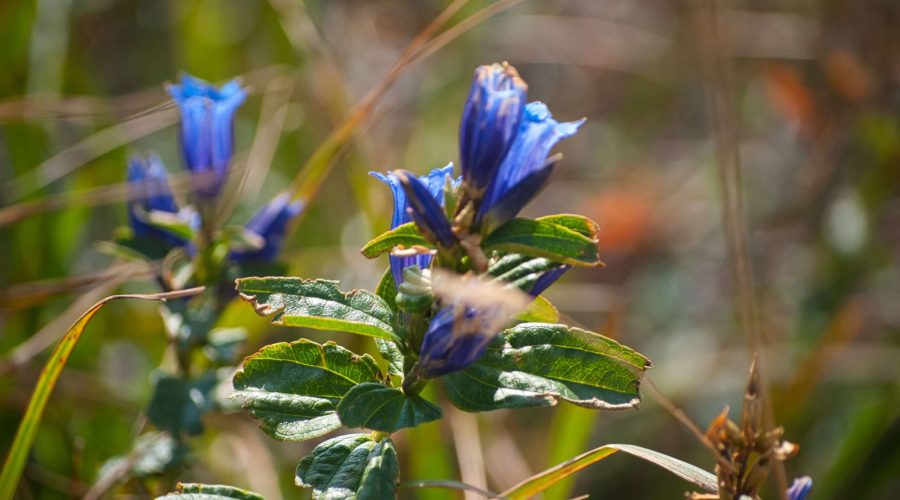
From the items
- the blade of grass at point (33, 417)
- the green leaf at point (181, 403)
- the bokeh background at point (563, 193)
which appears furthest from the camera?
the bokeh background at point (563, 193)

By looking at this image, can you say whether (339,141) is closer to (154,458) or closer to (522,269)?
(154,458)

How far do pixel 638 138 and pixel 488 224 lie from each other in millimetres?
2332

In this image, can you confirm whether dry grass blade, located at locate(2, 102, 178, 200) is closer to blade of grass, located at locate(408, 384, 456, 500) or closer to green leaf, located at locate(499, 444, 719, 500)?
blade of grass, located at locate(408, 384, 456, 500)

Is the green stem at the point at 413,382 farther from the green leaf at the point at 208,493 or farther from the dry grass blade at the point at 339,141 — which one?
the dry grass blade at the point at 339,141

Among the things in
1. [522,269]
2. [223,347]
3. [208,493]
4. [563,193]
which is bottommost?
[208,493]

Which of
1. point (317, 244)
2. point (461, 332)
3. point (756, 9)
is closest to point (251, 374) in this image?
point (461, 332)

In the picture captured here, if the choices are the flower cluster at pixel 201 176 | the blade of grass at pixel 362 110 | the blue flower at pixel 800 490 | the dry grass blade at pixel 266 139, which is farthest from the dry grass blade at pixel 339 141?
the blue flower at pixel 800 490

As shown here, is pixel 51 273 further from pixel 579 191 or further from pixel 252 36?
pixel 579 191

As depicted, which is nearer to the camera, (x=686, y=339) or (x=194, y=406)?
(x=194, y=406)

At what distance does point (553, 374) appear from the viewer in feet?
2.74

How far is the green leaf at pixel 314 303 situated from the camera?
833 millimetres

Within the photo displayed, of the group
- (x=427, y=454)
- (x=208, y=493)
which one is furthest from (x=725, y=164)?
(x=427, y=454)

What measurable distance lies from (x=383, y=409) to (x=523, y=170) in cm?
24

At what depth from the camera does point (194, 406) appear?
1.25 m
